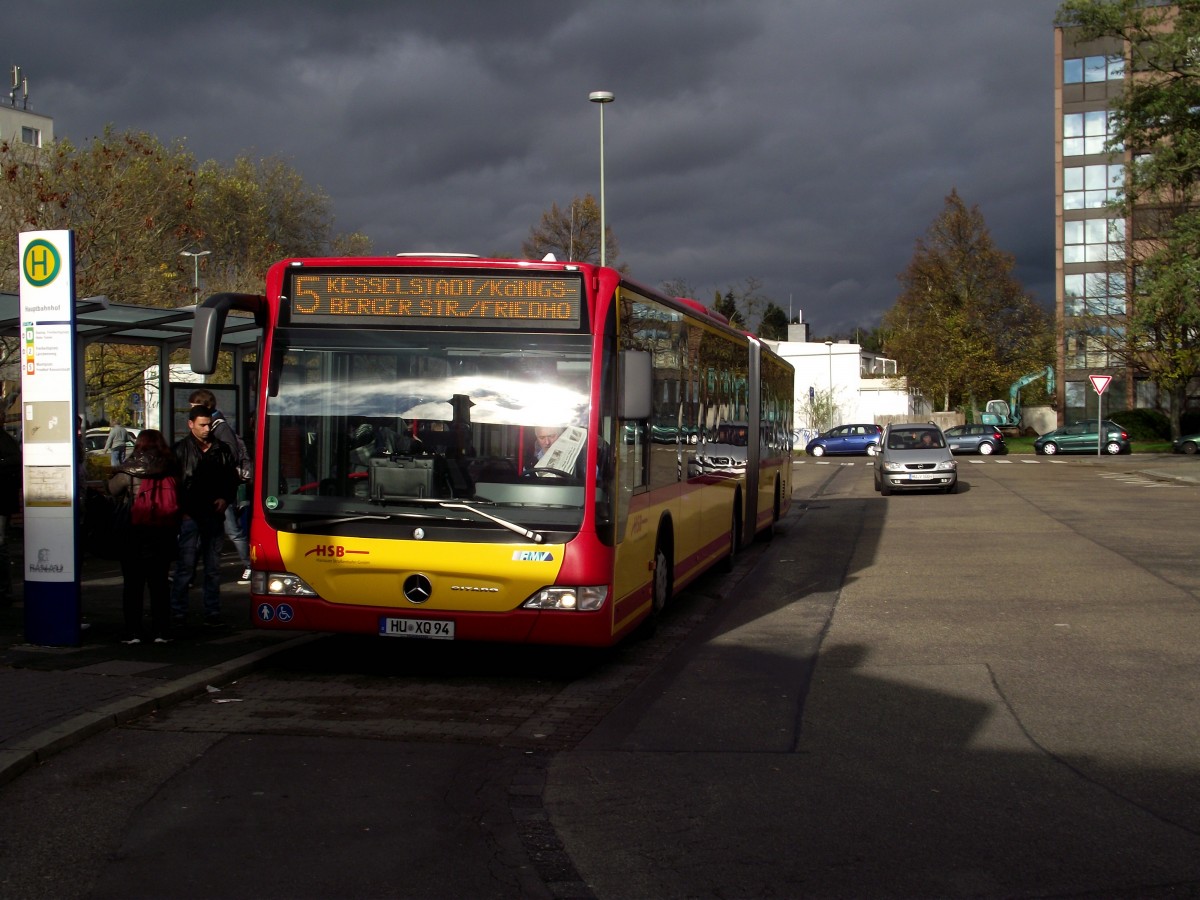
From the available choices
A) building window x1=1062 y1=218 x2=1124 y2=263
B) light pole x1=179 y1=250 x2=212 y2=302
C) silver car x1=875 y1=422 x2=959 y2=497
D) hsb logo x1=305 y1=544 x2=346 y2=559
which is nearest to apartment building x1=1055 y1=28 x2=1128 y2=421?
building window x1=1062 y1=218 x2=1124 y2=263

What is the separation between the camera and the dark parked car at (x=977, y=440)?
59438mm

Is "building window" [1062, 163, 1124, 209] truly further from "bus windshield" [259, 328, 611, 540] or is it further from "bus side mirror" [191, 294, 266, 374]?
"bus side mirror" [191, 294, 266, 374]

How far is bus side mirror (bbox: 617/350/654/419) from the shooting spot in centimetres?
850

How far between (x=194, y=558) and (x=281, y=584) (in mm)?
1932

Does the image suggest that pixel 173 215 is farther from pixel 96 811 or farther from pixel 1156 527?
pixel 96 811

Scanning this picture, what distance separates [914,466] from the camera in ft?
98.3

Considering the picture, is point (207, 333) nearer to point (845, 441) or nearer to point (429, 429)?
point (429, 429)

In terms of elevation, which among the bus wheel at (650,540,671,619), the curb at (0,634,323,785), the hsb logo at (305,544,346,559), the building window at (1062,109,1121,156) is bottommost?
the curb at (0,634,323,785)

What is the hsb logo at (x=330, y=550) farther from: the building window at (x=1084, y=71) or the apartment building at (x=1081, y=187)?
the building window at (x=1084, y=71)

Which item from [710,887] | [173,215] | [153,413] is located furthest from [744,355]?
[173,215]

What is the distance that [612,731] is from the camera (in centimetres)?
723

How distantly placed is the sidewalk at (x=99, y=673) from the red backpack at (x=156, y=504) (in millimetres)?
918

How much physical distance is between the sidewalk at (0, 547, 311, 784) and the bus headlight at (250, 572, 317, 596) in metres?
0.62

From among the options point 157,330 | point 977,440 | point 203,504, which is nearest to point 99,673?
point 203,504
